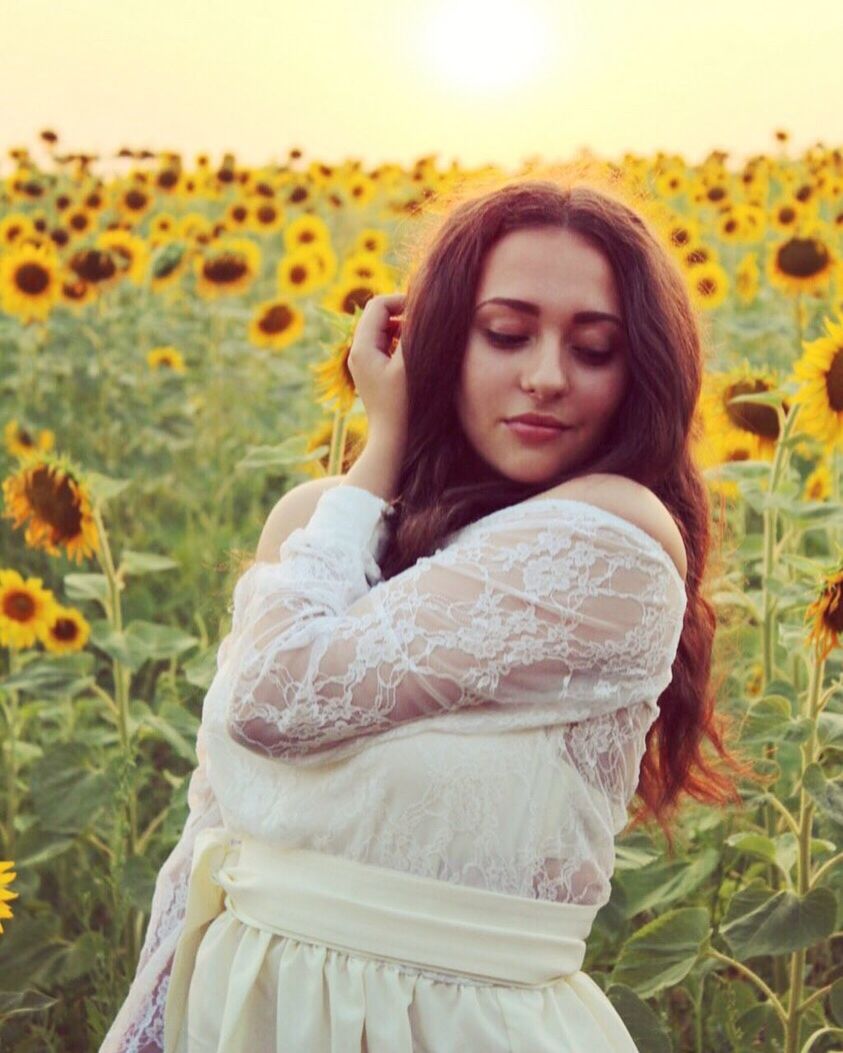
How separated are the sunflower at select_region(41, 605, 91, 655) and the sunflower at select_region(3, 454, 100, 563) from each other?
0.36 meters

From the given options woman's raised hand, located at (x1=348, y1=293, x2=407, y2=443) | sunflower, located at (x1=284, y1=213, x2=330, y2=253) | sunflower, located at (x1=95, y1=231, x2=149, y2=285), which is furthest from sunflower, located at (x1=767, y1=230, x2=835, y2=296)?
woman's raised hand, located at (x1=348, y1=293, x2=407, y2=443)

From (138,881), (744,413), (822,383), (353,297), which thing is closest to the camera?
(138,881)

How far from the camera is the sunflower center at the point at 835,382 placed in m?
2.43

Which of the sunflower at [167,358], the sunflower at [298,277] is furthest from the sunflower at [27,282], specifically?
the sunflower at [298,277]

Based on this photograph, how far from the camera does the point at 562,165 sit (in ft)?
5.27

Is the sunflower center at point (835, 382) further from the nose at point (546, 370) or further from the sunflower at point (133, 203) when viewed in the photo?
the sunflower at point (133, 203)

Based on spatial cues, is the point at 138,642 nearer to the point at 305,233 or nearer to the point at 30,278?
the point at 30,278

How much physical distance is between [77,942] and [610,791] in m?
1.14

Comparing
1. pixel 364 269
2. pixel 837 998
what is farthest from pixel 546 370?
pixel 364 269

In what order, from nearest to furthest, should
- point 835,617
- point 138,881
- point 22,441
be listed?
point 835,617 < point 138,881 < point 22,441

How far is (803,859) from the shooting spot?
202cm

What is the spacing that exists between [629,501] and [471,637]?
18cm

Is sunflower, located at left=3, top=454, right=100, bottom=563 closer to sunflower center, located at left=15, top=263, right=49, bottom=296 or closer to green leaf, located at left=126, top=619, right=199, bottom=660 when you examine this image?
green leaf, located at left=126, top=619, right=199, bottom=660

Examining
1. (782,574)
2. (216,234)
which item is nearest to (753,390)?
(782,574)
